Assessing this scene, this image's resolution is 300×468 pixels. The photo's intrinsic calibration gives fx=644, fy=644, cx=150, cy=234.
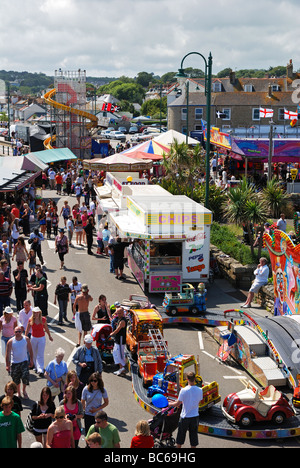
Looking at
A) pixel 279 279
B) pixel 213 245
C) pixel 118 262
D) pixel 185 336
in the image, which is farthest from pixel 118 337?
pixel 213 245

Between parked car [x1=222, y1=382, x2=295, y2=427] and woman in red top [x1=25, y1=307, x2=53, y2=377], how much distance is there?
3.80 m

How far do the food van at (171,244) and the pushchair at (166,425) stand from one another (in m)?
8.21

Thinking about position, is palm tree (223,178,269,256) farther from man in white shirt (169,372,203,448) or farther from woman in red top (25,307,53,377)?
man in white shirt (169,372,203,448)

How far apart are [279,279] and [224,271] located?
5.04m

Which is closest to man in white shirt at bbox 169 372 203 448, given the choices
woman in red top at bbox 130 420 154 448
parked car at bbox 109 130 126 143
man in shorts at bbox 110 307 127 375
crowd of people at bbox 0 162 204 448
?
crowd of people at bbox 0 162 204 448

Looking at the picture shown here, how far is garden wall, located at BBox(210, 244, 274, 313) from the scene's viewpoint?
55.7ft

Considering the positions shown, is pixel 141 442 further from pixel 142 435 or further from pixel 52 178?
pixel 52 178

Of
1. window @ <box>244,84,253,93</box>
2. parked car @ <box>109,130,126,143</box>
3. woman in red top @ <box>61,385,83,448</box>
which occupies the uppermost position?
window @ <box>244,84,253,93</box>

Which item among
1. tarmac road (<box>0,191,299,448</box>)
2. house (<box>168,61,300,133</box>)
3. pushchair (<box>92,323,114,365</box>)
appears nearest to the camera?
tarmac road (<box>0,191,299,448</box>)

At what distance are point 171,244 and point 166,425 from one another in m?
9.50

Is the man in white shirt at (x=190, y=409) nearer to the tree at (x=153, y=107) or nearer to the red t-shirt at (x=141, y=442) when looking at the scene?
the red t-shirt at (x=141, y=442)

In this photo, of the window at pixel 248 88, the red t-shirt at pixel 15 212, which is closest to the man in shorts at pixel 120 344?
the red t-shirt at pixel 15 212

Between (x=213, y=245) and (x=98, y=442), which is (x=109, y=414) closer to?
(x=98, y=442)
